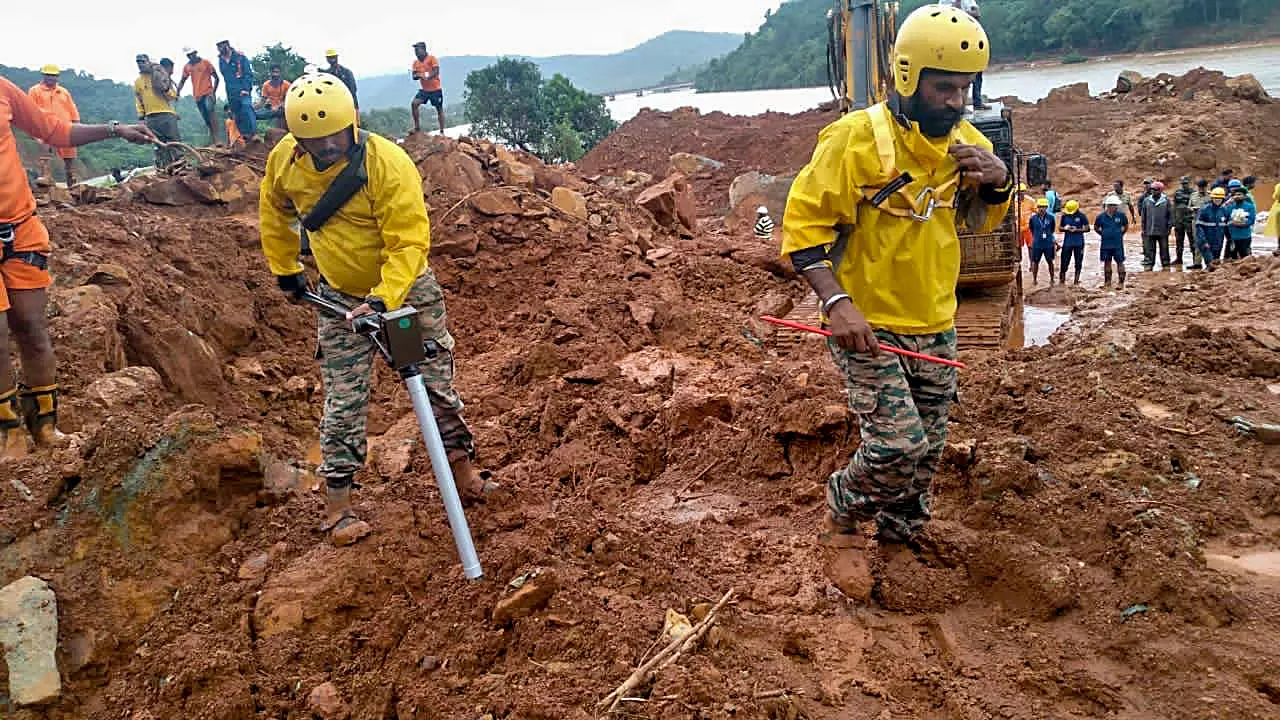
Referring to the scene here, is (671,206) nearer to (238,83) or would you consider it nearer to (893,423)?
(238,83)

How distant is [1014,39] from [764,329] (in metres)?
48.2

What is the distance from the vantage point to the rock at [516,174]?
11.4m

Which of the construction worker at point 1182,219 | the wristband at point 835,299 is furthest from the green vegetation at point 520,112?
the wristband at point 835,299

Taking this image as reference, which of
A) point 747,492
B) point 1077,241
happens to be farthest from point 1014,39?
point 747,492

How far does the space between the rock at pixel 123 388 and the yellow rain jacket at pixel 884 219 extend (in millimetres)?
4300

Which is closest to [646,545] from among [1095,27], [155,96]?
[155,96]

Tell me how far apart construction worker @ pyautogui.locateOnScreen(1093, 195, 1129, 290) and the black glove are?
1117 cm

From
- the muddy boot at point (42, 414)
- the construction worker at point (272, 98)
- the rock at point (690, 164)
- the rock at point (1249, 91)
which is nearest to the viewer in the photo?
the muddy boot at point (42, 414)

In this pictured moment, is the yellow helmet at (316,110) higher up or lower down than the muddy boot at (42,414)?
higher up

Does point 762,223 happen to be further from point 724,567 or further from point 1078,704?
point 1078,704

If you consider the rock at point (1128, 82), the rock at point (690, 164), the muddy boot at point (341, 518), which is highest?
the rock at point (1128, 82)

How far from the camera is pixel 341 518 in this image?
145 inches

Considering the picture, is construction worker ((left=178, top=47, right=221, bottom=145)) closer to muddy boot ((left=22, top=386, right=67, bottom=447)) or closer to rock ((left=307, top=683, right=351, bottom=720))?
muddy boot ((left=22, top=386, right=67, bottom=447))

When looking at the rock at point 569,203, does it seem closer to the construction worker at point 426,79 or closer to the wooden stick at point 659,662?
the construction worker at point 426,79
